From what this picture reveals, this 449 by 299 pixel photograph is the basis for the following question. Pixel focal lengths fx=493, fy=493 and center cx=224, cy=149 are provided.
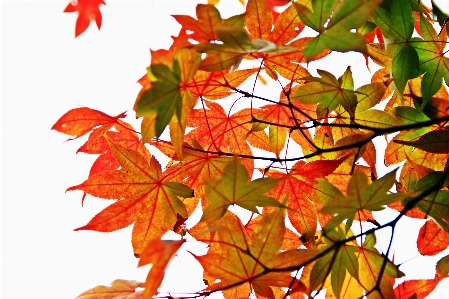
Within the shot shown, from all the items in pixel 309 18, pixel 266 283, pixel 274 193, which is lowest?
pixel 266 283

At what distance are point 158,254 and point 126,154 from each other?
20 cm

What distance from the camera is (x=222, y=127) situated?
72cm

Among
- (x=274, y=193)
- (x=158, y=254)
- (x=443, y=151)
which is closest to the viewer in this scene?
(x=158, y=254)

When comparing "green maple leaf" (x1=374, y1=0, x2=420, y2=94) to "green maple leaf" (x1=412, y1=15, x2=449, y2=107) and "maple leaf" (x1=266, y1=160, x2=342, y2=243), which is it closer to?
"green maple leaf" (x1=412, y1=15, x2=449, y2=107)

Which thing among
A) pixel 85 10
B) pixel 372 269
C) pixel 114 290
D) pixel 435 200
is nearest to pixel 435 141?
pixel 435 200

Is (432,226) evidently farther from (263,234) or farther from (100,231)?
(100,231)

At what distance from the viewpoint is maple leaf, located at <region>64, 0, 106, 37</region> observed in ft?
3.08

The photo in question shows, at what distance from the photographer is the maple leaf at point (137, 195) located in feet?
2.04

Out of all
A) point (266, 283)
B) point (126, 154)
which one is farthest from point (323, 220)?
point (126, 154)

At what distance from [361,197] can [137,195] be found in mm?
299

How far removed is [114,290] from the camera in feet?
1.89

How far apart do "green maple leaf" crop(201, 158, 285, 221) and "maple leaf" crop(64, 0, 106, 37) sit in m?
0.58

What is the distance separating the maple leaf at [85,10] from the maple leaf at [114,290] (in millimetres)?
537

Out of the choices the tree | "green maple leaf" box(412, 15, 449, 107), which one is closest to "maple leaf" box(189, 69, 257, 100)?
the tree
